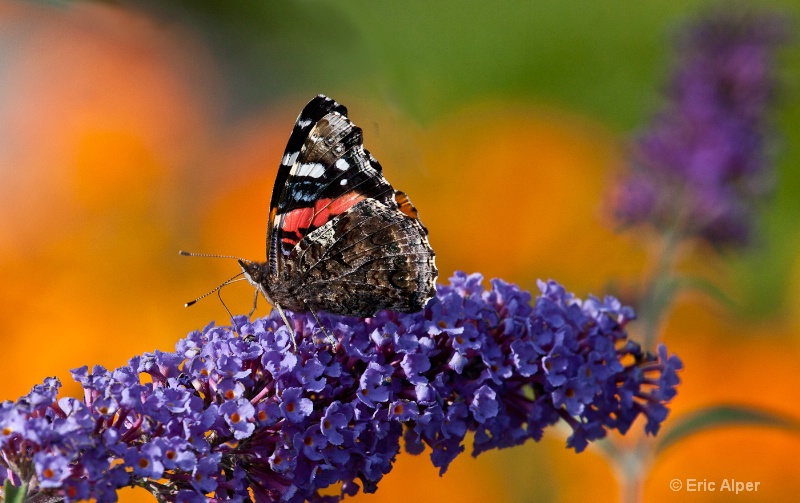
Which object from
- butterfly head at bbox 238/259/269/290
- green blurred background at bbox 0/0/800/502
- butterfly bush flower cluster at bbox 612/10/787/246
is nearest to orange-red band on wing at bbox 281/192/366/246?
butterfly head at bbox 238/259/269/290

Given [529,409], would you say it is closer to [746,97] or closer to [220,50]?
[746,97]

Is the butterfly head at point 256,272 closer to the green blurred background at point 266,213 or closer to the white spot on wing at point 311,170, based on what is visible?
the white spot on wing at point 311,170

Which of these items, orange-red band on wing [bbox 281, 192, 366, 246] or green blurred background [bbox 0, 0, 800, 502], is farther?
green blurred background [bbox 0, 0, 800, 502]

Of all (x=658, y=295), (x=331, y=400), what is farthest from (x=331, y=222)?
(x=658, y=295)

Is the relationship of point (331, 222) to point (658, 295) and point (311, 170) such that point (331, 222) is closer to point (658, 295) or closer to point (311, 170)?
point (311, 170)

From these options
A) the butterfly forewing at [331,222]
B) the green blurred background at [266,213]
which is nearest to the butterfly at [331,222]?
the butterfly forewing at [331,222]

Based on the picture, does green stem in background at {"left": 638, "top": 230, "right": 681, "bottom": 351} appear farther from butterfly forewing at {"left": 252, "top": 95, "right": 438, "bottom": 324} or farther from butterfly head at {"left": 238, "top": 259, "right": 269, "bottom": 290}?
butterfly head at {"left": 238, "top": 259, "right": 269, "bottom": 290}
